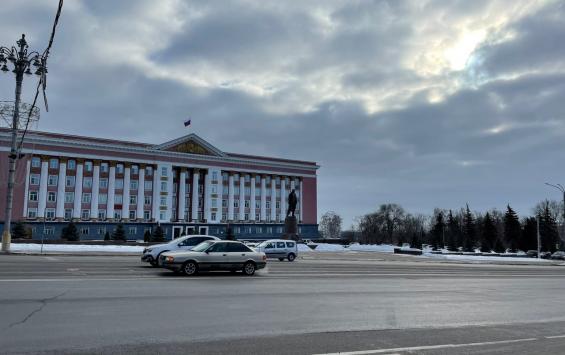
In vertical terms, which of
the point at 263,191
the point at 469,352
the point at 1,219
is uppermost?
the point at 263,191

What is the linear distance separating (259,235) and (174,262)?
287 ft

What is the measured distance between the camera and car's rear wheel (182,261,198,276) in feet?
62.3

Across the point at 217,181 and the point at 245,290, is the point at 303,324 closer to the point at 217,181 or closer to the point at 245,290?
the point at 245,290

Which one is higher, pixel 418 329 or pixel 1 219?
pixel 1 219

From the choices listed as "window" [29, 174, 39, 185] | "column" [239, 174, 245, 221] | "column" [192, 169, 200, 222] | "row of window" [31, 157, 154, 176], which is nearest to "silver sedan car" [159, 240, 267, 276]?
"window" [29, 174, 39, 185]

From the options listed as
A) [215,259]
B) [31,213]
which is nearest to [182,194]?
[31,213]

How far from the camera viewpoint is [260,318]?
1012 centimetres

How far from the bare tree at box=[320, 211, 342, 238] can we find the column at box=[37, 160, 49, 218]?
110859mm

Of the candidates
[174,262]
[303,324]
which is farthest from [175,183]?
[303,324]

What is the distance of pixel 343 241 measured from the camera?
9431 cm

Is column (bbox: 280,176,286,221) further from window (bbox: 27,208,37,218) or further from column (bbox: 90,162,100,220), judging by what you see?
window (bbox: 27,208,37,218)

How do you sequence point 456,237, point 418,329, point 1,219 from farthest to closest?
point 456,237
point 1,219
point 418,329

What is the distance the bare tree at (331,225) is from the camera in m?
182

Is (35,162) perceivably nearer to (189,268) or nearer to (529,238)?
(189,268)
